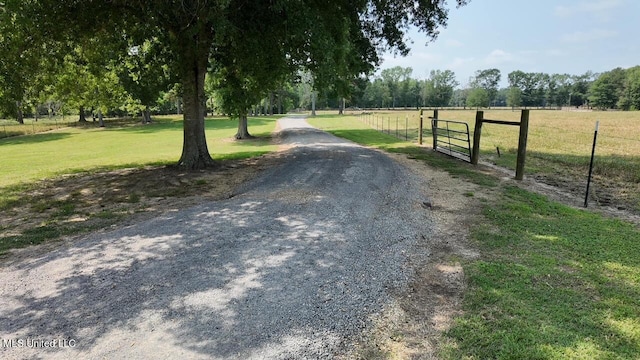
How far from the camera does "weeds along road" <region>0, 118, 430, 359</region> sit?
3355 millimetres

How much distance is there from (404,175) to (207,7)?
22.1 ft

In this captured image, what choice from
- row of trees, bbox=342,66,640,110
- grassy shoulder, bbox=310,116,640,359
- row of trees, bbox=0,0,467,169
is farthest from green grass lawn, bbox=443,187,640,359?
row of trees, bbox=342,66,640,110

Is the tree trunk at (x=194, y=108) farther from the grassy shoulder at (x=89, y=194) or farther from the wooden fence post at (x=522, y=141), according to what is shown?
the wooden fence post at (x=522, y=141)

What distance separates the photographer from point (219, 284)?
434 cm

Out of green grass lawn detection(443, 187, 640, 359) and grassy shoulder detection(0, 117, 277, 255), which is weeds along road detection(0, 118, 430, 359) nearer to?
green grass lawn detection(443, 187, 640, 359)

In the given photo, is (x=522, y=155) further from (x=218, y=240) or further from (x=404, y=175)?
(x=218, y=240)

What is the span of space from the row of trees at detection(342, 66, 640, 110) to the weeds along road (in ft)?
317

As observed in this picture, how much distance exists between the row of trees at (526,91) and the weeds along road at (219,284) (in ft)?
317

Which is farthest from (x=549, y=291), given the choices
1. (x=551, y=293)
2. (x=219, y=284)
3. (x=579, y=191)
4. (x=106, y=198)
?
(x=106, y=198)

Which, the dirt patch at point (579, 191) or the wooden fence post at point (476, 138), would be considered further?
the wooden fence post at point (476, 138)

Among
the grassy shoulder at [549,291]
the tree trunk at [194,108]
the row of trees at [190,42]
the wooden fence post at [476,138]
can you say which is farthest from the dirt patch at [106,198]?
the wooden fence post at [476,138]

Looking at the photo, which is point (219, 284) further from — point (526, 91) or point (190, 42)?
point (526, 91)

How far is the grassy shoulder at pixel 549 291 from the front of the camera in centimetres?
332

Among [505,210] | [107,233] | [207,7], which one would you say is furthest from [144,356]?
[207,7]
